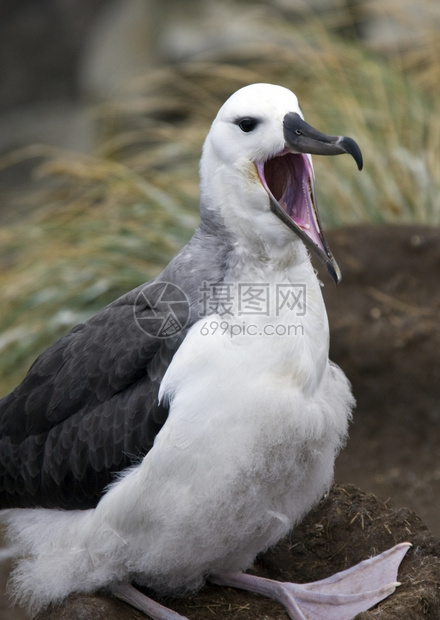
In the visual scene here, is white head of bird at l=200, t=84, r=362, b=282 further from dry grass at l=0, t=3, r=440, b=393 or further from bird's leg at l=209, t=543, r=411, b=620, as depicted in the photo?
dry grass at l=0, t=3, r=440, b=393

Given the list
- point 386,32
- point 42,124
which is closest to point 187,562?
point 386,32

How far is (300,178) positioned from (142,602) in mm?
1828

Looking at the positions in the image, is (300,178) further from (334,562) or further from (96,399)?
(334,562)

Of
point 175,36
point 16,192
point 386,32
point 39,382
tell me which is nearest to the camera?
point 39,382

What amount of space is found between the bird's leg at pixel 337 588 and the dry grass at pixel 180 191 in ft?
10.2

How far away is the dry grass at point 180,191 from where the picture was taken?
7039 mm

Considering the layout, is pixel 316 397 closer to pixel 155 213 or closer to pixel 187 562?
pixel 187 562

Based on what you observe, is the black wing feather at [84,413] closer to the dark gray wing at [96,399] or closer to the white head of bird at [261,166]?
the dark gray wing at [96,399]

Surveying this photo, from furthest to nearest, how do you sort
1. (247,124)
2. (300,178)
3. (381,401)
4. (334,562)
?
(381,401), (334,562), (300,178), (247,124)

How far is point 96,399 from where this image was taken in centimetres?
382

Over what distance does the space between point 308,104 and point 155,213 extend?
1657 millimetres

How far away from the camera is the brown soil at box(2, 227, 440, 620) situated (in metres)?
4.45

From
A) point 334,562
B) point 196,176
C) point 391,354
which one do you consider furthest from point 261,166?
point 196,176

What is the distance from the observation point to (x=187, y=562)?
12.4ft
